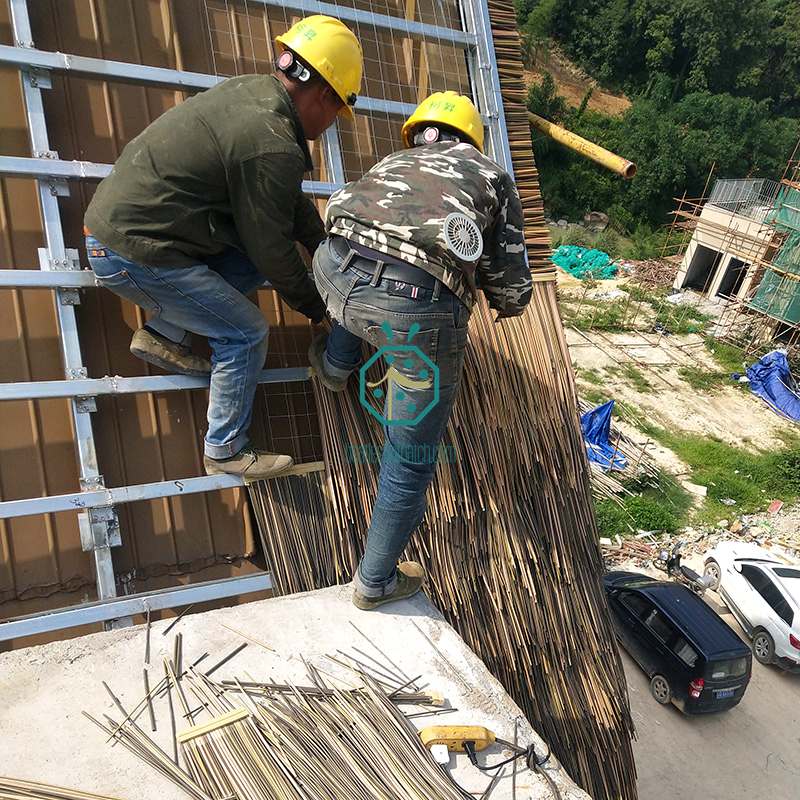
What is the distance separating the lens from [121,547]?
2.69 m

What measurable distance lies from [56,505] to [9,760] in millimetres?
849

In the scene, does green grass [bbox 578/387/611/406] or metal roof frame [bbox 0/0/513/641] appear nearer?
metal roof frame [bbox 0/0/513/641]

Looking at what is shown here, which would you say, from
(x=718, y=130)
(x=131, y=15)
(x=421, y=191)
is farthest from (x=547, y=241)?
(x=718, y=130)

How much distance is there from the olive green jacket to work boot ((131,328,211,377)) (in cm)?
37

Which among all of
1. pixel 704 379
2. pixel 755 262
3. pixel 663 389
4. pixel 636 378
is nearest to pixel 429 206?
pixel 636 378

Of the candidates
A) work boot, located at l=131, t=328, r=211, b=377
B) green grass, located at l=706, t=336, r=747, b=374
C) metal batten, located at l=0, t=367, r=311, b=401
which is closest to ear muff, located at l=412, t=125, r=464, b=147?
metal batten, located at l=0, t=367, r=311, b=401

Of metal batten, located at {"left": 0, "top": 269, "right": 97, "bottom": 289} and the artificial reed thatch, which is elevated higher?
metal batten, located at {"left": 0, "top": 269, "right": 97, "bottom": 289}

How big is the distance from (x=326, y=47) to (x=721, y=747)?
9.60 m

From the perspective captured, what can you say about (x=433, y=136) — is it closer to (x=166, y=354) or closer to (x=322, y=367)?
(x=322, y=367)

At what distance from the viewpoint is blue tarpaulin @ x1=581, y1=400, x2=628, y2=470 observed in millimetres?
13156

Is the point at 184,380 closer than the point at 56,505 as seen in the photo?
No

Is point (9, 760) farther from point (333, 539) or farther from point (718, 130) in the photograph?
point (718, 130)

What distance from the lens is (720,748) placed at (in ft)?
27.3

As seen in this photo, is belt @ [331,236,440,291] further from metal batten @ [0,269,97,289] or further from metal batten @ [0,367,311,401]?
metal batten @ [0,269,97,289]
